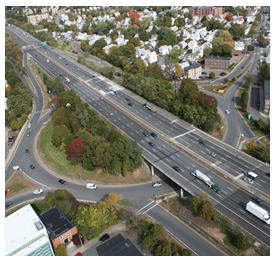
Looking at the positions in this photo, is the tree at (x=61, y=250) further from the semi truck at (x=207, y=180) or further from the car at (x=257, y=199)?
the car at (x=257, y=199)

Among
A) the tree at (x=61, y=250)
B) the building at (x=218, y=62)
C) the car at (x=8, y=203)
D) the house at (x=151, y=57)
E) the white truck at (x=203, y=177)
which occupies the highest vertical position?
the house at (x=151, y=57)

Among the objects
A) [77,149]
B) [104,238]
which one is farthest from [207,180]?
[77,149]

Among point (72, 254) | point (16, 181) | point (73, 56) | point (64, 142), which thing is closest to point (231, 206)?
point (72, 254)

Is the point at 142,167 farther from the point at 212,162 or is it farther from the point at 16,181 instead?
the point at 16,181

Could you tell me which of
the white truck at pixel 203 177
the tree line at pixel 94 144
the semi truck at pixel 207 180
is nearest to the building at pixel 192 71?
the tree line at pixel 94 144

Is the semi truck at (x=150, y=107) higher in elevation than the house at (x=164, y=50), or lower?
lower

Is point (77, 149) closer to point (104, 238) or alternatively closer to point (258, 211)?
point (104, 238)
